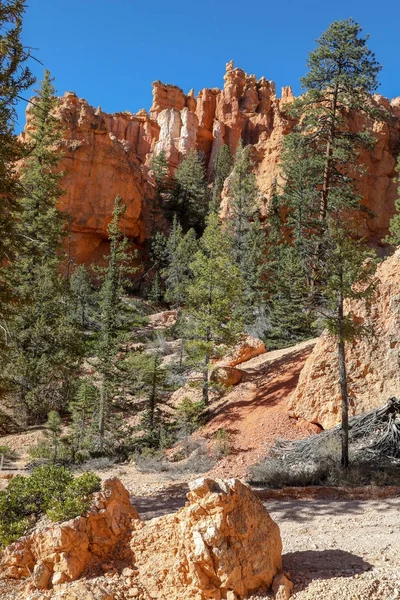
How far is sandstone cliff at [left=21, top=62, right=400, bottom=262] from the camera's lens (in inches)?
1608

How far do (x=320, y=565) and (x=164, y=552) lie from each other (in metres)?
1.72

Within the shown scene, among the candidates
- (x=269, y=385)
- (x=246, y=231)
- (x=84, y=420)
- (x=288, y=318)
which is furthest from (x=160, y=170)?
(x=269, y=385)

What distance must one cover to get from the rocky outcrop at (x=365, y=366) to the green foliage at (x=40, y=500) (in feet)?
29.0

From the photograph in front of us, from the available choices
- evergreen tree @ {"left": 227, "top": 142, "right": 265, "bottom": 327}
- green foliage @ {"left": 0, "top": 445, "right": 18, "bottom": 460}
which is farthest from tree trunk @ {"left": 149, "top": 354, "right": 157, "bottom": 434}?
evergreen tree @ {"left": 227, "top": 142, "right": 265, "bottom": 327}

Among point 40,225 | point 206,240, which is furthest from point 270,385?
point 40,225

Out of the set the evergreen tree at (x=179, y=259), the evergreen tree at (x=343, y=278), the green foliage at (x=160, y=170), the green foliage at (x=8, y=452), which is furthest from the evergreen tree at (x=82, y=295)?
the evergreen tree at (x=343, y=278)

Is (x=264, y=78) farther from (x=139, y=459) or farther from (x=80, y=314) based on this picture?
(x=139, y=459)

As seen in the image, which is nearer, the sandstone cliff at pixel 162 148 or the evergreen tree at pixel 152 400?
the evergreen tree at pixel 152 400

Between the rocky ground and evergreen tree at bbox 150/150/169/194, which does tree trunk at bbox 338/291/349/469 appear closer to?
the rocky ground

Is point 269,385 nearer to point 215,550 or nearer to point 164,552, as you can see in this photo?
point 164,552

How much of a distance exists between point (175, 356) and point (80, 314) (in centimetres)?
1026

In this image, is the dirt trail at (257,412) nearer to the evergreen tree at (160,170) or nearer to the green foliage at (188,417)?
the green foliage at (188,417)

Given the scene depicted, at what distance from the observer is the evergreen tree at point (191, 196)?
4716 cm

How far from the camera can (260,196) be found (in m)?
42.2
